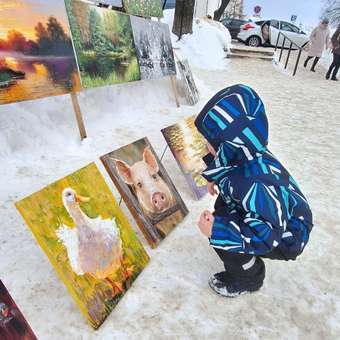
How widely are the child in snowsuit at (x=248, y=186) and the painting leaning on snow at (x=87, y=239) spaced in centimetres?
55

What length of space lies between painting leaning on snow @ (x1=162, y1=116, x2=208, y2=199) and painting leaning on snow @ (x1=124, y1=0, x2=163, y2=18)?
183 cm

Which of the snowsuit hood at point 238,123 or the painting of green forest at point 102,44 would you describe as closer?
the snowsuit hood at point 238,123

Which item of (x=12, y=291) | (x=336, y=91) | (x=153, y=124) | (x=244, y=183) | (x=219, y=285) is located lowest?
(x=336, y=91)

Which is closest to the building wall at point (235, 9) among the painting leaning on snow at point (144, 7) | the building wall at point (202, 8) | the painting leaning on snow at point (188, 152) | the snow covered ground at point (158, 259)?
the building wall at point (202, 8)

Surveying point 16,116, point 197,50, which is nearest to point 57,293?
point 16,116

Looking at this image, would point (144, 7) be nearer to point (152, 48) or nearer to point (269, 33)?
point (152, 48)

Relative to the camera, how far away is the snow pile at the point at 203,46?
31.4 feet

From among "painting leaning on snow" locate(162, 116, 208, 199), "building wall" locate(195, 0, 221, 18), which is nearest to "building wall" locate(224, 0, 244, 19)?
"building wall" locate(195, 0, 221, 18)

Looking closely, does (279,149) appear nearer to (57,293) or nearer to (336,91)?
(57,293)

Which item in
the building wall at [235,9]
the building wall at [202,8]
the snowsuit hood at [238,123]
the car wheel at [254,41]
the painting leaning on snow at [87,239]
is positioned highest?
the snowsuit hood at [238,123]

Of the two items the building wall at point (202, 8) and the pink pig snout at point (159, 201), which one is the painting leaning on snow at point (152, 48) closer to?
the pink pig snout at point (159, 201)

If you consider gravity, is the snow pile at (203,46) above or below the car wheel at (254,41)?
above

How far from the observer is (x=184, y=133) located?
122 inches

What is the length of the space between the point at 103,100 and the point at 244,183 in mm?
3113
